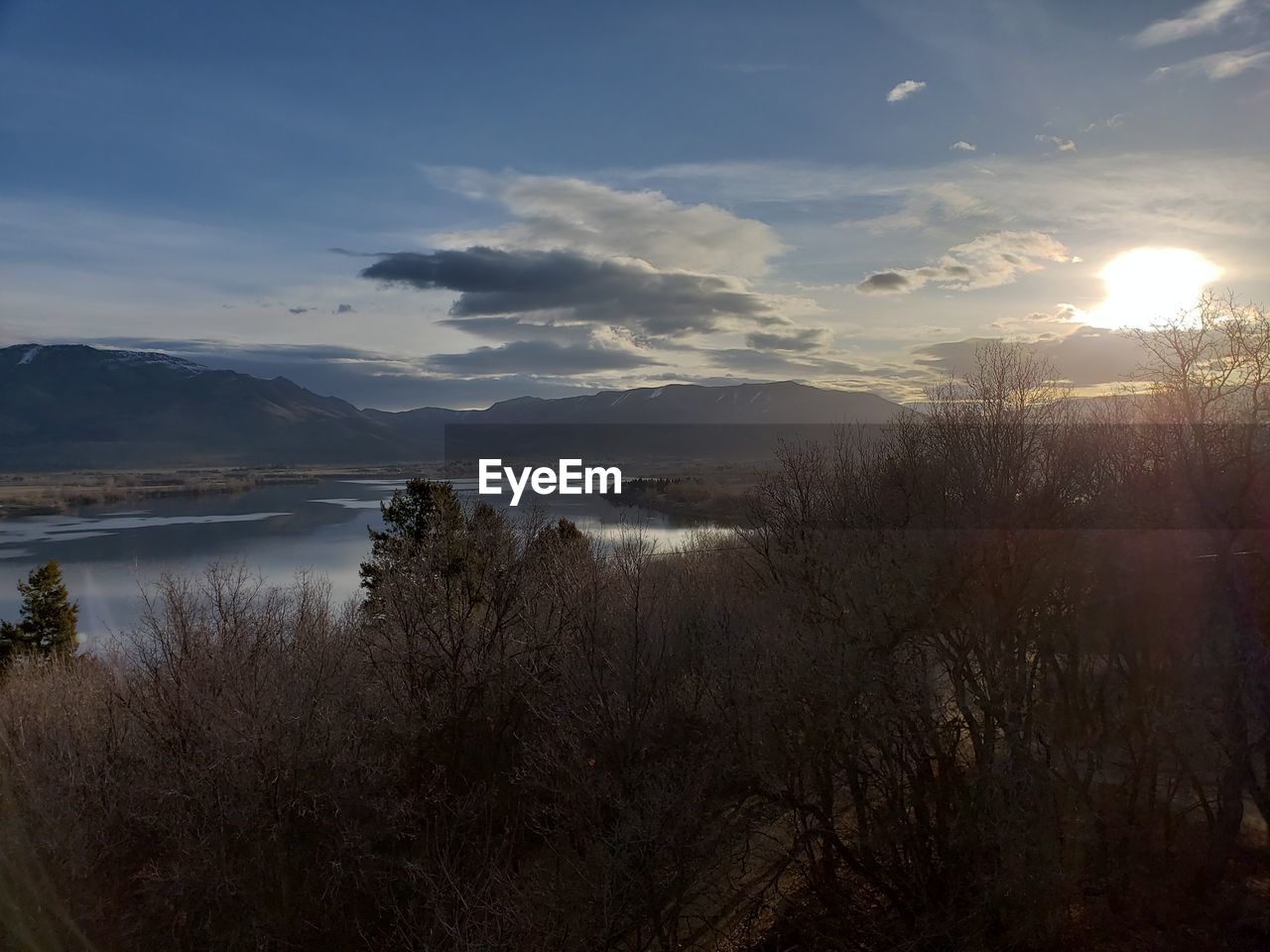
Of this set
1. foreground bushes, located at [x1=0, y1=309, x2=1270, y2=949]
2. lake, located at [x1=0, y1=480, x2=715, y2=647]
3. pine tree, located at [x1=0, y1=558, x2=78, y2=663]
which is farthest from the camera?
lake, located at [x1=0, y1=480, x2=715, y2=647]

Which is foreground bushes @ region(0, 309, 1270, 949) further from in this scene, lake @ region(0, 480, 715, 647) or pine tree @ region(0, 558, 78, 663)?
lake @ region(0, 480, 715, 647)

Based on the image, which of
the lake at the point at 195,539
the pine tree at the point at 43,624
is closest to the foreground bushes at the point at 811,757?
the pine tree at the point at 43,624

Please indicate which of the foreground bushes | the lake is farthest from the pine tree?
the foreground bushes

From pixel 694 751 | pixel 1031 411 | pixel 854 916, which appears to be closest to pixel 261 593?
pixel 694 751

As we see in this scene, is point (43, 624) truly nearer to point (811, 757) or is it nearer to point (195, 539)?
point (811, 757)

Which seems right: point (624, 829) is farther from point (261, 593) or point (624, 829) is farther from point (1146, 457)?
point (261, 593)

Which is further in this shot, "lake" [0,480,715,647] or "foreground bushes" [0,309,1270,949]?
"lake" [0,480,715,647]

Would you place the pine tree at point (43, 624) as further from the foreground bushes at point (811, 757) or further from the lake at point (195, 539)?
the foreground bushes at point (811, 757)
